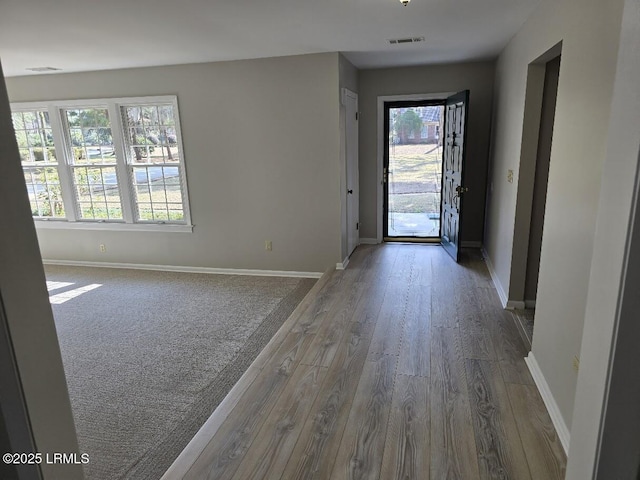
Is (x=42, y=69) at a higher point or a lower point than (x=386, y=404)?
higher

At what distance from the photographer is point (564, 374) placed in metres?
2.10

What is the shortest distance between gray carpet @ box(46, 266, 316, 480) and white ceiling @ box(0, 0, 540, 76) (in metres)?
2.66

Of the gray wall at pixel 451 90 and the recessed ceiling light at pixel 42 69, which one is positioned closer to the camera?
the recessed ceiling light at pixel 42 69

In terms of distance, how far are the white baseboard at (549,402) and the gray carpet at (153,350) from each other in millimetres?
2053

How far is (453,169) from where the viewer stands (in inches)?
207

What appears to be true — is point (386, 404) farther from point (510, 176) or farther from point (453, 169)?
point (453, 169)

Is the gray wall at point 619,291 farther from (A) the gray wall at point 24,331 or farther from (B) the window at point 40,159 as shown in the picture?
(B) the window at point 40,159

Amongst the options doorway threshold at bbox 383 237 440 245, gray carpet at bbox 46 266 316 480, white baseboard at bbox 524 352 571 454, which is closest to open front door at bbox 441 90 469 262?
doorway threshold at bbox 383 237 440 245

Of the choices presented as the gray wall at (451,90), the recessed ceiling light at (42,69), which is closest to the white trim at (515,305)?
the gray wall at (451,90)

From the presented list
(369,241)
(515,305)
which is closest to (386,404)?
(515,305)

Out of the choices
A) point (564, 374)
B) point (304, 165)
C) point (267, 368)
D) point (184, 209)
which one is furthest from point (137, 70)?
point (564, 374)

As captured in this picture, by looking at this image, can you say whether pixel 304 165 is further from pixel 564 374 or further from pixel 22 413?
pixel 22 413

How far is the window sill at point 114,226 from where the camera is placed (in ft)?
18.2

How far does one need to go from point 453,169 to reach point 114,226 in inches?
191
